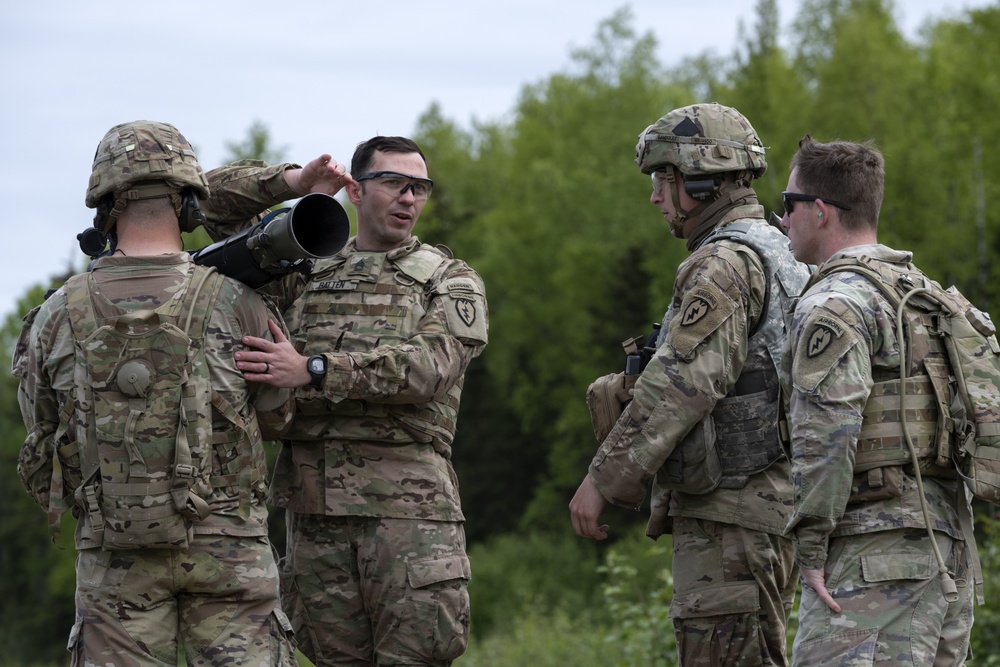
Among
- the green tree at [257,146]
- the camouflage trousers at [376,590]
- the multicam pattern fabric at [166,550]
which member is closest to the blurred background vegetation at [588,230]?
the green tree at [257,146]

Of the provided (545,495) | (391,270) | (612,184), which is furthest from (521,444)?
(391,270)

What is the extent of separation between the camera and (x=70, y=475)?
476 centimetres

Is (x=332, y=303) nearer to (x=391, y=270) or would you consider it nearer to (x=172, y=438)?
(x=391, y=270)

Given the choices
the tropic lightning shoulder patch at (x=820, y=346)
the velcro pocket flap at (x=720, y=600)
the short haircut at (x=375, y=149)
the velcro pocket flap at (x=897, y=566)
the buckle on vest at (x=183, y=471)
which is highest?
the short haircut at (x=375, y=149)

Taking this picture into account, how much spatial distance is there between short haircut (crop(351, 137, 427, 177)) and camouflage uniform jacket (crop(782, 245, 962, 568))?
7.62 ft

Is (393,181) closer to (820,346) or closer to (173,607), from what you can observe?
(173,607)

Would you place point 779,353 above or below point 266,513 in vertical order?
above

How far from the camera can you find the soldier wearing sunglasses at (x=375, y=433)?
18.4ft

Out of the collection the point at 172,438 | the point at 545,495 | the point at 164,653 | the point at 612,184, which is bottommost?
the point at 545,495

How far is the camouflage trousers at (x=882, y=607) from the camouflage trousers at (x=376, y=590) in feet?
5.68

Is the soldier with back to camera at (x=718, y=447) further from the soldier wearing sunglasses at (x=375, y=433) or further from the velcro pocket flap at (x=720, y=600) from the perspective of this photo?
the soldier wearing sunglasses at (x=375, y=433)

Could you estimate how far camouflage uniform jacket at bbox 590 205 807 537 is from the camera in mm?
5027

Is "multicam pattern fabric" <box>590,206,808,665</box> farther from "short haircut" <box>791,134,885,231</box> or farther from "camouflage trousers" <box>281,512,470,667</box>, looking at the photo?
"camouflage trousers" <box>281,512,470,667</box>

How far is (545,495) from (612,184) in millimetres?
9305
